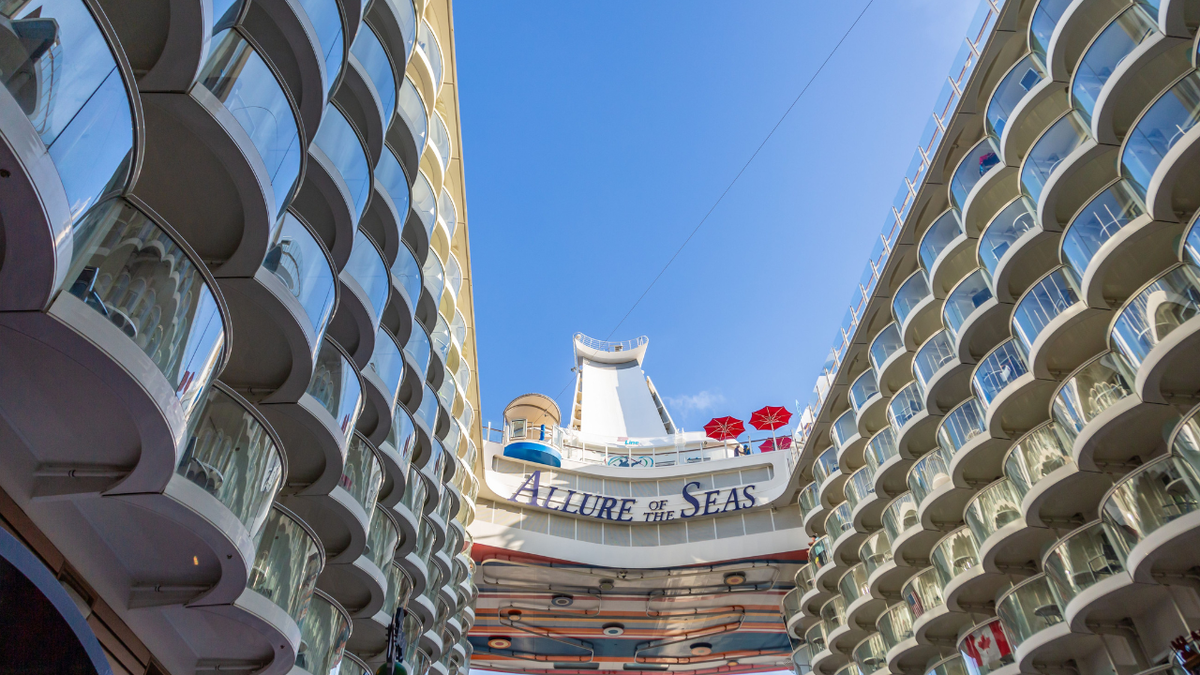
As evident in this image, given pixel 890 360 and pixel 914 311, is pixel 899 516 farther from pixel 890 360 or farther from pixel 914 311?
pixel 914 311

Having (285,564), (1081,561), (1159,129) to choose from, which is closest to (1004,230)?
(1159,129)

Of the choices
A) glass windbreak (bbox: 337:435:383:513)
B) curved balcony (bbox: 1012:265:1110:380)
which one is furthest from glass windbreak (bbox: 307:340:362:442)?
curved balcony (bbox: 1012:265:1110:380)

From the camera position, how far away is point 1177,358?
1273cm

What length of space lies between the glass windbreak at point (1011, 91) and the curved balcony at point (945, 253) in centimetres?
280

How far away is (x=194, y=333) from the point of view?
7480 millimetres

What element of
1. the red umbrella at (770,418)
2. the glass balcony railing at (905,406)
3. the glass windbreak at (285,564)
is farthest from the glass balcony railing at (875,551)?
the red umbrella at (770,418)

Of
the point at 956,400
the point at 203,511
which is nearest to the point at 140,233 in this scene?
the point at 203,511

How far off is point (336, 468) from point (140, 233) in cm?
705

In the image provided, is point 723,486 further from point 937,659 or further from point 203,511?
point 203,511

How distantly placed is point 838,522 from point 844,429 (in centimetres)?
330

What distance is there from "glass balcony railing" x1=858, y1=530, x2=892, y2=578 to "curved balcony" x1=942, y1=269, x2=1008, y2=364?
23.9ft

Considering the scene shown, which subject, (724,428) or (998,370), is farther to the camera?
(724,428)

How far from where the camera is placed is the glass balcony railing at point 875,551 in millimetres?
23781

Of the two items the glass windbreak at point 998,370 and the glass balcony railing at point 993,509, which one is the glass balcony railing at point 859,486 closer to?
the glass balcony railing at point 993,509
